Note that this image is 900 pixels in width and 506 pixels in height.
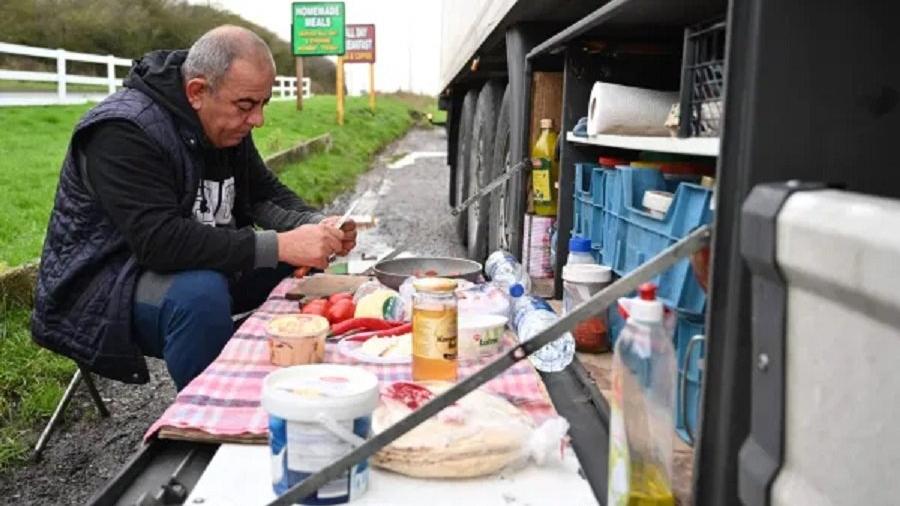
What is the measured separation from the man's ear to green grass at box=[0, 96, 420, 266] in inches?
Answer: 102

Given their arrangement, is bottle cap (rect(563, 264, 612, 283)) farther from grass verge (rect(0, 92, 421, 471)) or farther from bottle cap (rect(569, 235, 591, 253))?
grass verge (rect(0, 92, 421, 471))

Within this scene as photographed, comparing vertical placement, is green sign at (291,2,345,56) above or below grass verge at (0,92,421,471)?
above

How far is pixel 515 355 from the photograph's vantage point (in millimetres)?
1535

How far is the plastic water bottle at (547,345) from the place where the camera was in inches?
96.0

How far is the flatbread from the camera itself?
1.66 m

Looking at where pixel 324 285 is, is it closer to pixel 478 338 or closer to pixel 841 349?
pixel 478 338

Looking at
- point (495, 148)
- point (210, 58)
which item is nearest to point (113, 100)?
point (210, 58)

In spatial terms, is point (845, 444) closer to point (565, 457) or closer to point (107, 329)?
point (565, 457)

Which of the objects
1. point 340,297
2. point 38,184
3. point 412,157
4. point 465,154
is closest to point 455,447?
point 340,297

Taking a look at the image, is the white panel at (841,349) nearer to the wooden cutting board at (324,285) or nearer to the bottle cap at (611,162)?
the bottle cap at (611,162)

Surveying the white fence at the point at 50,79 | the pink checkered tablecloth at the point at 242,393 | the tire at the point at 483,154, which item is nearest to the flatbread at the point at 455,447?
the pink checkered tablecloth at the point at 242,393

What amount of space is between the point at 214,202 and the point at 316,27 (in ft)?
61.4

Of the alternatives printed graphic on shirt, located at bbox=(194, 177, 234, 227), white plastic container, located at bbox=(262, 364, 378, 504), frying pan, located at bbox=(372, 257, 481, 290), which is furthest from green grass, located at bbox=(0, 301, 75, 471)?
white plastic container, located at bbox=(262, 364, 378, 504)

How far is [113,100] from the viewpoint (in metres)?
2.88
